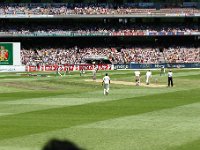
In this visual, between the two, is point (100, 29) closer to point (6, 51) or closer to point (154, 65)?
point (154, 65)

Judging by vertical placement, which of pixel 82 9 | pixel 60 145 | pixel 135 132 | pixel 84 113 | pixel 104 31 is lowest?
pixel 84 113

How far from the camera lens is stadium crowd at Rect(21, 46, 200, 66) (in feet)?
280

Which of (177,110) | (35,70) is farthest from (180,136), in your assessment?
(35,70)

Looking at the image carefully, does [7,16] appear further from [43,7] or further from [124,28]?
[124,28]

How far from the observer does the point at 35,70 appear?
7919 cm

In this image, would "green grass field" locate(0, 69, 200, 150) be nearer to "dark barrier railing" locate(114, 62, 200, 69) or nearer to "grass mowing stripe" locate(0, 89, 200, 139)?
"grass mowing stripe" locate(0, 89, 200, 139)

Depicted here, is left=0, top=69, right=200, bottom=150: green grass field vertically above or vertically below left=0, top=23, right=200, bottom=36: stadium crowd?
below

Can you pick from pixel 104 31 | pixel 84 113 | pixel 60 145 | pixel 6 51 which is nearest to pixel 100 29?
pixel 104 31

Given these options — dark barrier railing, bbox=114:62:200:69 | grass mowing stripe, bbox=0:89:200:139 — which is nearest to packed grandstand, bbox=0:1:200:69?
dark barrier railing, bbox=114:62:200:69

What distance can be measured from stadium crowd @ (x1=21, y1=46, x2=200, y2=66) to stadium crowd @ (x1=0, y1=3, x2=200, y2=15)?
616 cm

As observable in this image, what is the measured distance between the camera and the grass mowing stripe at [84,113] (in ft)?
67.9

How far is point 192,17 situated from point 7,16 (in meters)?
33.0

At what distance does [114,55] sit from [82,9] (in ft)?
32.3

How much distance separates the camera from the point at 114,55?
88938 mm
